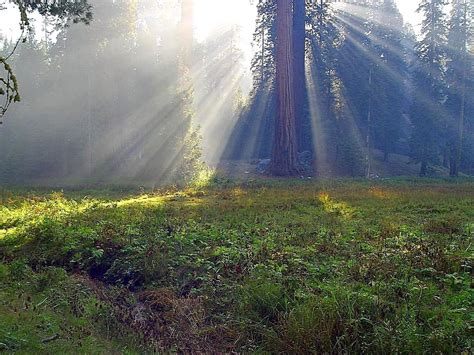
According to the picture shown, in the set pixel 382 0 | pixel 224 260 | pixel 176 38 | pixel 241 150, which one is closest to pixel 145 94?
pixel 176 38

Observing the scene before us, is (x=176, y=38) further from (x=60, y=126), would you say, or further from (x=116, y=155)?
(x=60, y=126)

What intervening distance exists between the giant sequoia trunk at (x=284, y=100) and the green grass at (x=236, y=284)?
44.4ft

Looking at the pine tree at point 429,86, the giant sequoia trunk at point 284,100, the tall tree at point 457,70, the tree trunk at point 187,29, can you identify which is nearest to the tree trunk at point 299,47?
the tree trunk at point 187,29

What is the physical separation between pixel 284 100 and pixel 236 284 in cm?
1799

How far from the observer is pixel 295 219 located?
10328 millimetres

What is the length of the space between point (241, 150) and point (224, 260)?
48.7 m

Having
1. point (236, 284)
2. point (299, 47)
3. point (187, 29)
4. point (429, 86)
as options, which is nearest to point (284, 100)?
point (299, 47)

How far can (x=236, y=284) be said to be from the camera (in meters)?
6.09

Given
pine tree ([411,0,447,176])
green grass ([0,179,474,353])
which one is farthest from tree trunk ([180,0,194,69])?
green grass ([0,179,474,353])

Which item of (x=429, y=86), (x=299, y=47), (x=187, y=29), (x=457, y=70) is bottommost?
(x=429, y=86)

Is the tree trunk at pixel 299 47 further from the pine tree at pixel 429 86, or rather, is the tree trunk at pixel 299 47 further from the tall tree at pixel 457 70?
the tall tree at pixel 457 70

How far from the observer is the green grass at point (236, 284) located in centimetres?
471

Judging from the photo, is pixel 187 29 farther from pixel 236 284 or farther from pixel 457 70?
pixel 236 284

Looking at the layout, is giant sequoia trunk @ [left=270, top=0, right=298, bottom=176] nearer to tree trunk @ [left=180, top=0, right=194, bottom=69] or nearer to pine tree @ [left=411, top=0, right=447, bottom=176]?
tree trunk @ [left=180, top=0, right=194, bottom=69]
